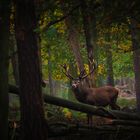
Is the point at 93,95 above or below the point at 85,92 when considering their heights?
below

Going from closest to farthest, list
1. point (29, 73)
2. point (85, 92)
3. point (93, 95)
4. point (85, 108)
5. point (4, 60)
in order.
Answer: point (4, 60) → point (29, 73) → point (85, 108) → point (85, 92) → point (93, 95)

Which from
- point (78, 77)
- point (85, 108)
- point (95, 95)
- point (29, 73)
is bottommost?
point (95, 95)

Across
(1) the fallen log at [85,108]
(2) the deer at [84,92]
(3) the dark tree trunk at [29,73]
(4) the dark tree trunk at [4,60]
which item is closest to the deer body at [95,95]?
(2) the deer at [84,92]

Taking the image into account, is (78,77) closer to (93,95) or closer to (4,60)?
(93,95)

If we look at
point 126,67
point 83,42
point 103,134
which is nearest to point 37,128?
point 103,134

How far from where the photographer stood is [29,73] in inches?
321

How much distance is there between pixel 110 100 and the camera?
648 inches

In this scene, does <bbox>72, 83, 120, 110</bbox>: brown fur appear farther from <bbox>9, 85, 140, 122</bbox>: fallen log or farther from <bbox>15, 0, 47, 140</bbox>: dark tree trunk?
<bbox>15, 0, 47, 140</bbox>: dark tree trunk

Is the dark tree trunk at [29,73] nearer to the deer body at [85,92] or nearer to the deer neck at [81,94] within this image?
the deer body at [85,92]

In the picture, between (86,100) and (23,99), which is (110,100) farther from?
(23,99)

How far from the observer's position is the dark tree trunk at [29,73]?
8156mm

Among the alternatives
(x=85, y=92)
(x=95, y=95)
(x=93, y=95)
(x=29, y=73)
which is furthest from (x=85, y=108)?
(x=95, y=95)

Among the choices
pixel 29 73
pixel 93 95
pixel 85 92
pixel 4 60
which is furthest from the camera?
pixel 93 95

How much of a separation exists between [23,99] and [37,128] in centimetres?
65
